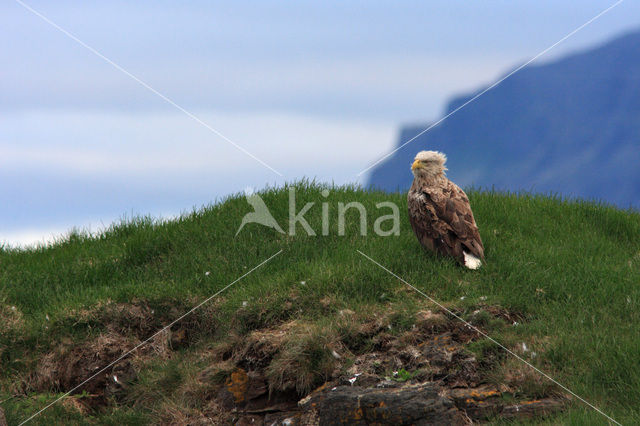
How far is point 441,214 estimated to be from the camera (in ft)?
35.1

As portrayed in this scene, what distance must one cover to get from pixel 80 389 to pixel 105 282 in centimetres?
251

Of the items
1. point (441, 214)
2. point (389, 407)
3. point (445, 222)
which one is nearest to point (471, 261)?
point (445, 222)

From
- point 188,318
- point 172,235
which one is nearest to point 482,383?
point 188,318

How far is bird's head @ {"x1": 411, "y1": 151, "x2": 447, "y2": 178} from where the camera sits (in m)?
11.1

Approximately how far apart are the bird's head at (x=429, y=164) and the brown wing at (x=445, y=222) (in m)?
0.28

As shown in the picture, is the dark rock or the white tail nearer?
the dark rock

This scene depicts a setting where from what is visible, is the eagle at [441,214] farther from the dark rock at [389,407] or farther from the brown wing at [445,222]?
the dark rock at [389,407]

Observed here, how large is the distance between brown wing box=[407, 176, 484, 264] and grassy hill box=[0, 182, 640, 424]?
0.30m

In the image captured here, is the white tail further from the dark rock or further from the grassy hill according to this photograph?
the dark rock

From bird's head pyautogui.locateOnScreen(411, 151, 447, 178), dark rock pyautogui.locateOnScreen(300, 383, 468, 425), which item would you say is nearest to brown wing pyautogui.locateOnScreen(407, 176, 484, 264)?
bird's head pyautogui.locateOnScreen(411, 151, 447, 178)

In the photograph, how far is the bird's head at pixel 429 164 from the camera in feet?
36.4

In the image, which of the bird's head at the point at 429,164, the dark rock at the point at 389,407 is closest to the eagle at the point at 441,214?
the bird's head at the point at 429,164

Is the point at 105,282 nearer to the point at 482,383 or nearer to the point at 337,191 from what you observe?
the point at 337,191

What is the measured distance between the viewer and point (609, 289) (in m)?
10.1
